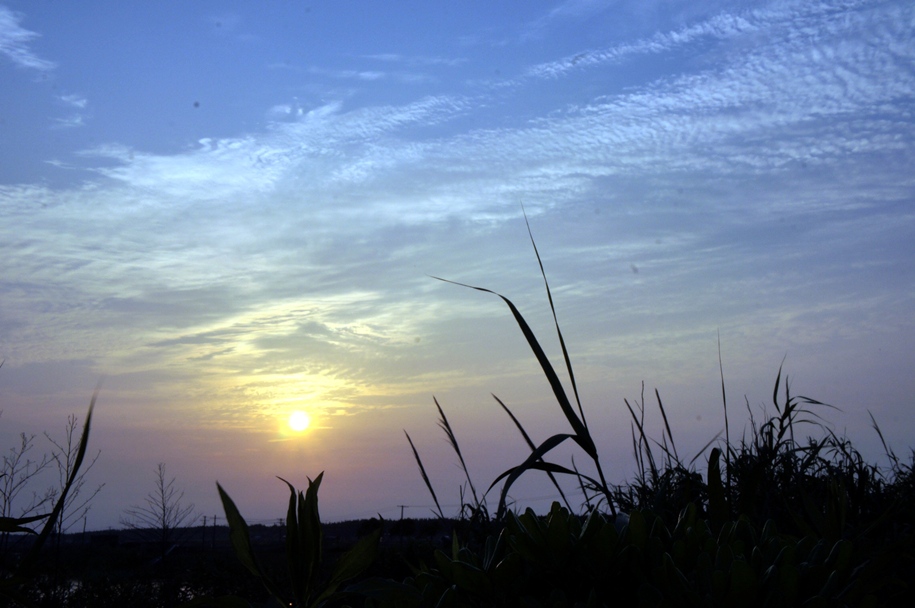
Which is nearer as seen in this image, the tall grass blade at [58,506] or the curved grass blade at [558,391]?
the tall grass blade at [58,506]

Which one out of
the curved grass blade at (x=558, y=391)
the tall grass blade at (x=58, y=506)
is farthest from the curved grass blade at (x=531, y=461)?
the tall grass blade at (x=58, y=506)

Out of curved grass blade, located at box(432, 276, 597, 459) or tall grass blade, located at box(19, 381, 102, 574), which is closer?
tall grass blade, located at box(19, 381, 102, 574)

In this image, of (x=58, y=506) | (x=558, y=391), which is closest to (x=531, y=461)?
(x=558, y=391)

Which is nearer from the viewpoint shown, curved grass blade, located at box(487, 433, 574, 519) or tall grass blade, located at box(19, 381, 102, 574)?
tall grass blade, located at box(19, 381, 102, 574)

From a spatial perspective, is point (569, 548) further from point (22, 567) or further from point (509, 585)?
point (22, 567)

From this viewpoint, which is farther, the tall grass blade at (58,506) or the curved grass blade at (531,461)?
the curved grass blade at (531,461)

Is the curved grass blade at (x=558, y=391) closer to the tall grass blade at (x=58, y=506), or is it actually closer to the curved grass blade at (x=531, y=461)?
the curved grass blade at (x=531, y=461)

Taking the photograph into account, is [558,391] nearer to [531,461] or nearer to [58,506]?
[531,461]

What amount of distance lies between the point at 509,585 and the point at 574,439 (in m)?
0.48

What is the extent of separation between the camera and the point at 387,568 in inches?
266

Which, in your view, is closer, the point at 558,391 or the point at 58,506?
the point at 58,506

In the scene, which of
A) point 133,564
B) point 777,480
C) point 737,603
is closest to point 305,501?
point 737,603

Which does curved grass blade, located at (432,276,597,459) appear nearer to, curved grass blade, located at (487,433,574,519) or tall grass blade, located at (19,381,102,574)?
curved grass blade, located at (487,433,574,519)

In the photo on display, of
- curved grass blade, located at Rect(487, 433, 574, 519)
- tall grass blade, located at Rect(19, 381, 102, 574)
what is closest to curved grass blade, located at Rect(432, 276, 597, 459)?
curved grass blade, located at Rect(487, 433, 574, 519)
